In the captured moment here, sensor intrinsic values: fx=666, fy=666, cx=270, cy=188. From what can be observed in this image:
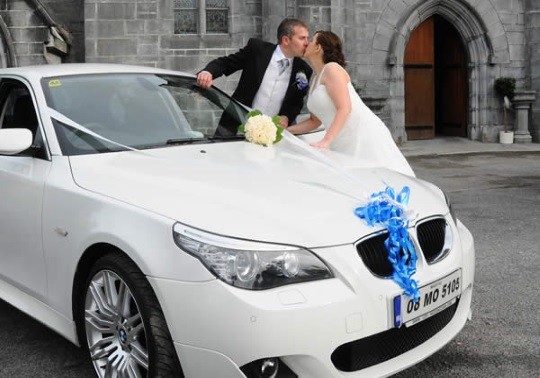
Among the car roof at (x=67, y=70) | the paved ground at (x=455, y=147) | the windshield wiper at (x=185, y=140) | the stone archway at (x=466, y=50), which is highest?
the stone archway at (x=466, y=50)

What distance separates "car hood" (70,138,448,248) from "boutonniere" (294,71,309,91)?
1.68 m

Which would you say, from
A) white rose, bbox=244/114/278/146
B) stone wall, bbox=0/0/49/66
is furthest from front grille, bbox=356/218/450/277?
stone wall, bbox=0/0/49/66

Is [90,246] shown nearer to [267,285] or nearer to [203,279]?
[203,279]

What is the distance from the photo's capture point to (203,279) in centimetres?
257

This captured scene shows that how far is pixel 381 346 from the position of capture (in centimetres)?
279

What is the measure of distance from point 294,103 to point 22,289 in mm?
2808

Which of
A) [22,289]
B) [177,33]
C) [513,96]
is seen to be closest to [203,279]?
[22,289]

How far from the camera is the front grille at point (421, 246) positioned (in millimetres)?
2777

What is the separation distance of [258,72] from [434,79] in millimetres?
14436

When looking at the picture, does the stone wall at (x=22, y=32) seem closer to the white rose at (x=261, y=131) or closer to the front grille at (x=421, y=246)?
the white rose at (x=261, y=131)

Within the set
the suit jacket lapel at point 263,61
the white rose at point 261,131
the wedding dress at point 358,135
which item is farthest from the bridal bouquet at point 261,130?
the suit jacket lapel at point 263,61

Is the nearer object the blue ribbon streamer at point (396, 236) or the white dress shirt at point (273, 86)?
the blue ribbon streamer at point (396, 236)

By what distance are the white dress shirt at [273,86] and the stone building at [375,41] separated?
9.18 metres

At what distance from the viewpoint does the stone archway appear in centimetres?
1697
